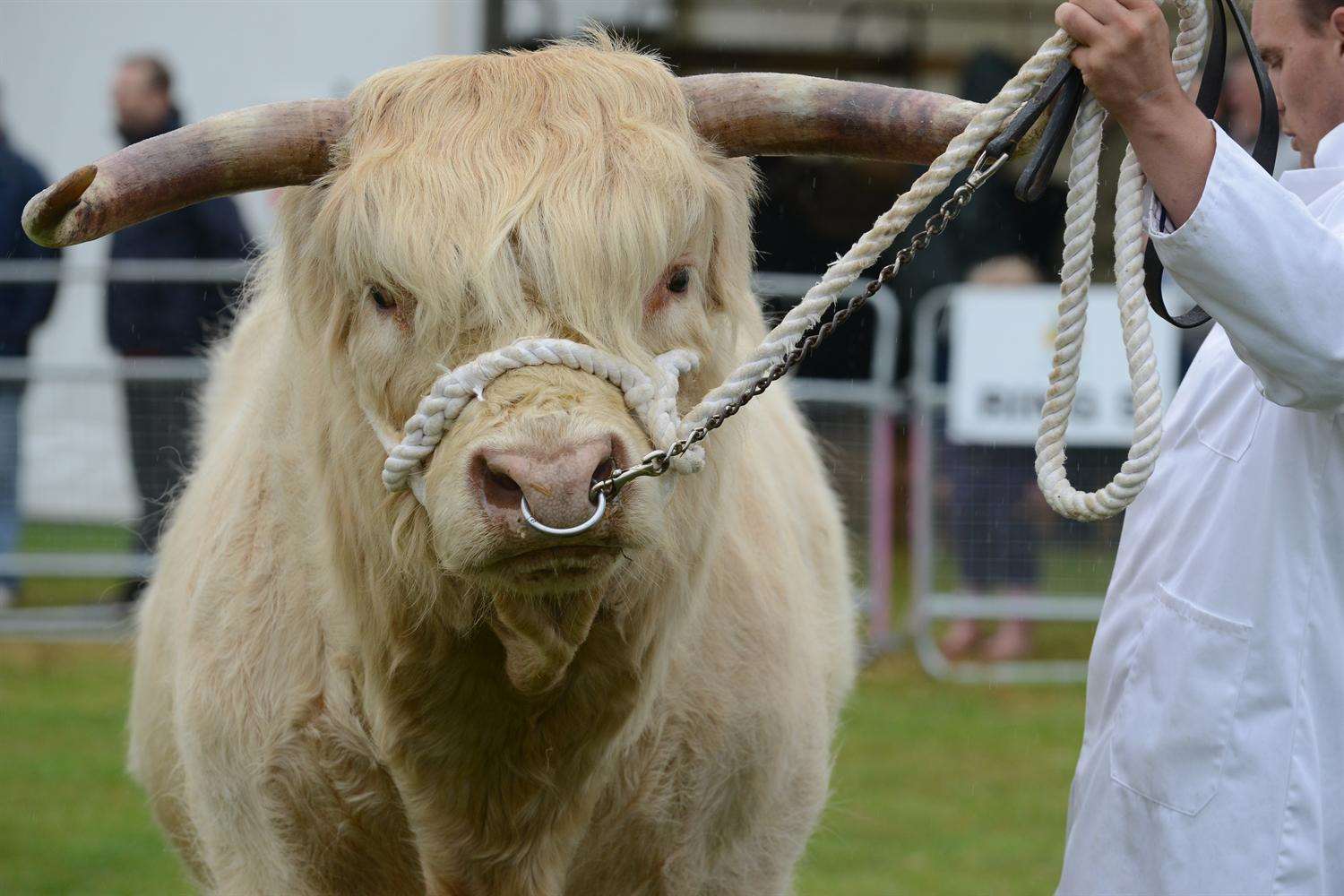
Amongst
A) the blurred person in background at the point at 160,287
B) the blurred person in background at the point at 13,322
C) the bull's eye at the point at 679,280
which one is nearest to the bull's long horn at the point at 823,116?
the bull's eye at the point at 679,280

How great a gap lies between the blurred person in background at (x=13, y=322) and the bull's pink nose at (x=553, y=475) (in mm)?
7584

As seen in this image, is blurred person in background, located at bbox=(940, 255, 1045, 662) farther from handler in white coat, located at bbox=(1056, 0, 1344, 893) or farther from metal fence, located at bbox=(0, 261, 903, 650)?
handler in white coat, located at bbox=(1056, 0, 1344, 893)

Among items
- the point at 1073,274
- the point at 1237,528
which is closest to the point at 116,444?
the point at 1073,274

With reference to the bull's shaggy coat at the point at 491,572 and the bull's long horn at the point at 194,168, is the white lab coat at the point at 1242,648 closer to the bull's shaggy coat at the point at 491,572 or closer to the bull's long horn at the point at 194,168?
the bull's shaggy coat at the point at 491,572

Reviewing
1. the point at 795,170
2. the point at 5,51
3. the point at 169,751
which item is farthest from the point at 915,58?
the point at 169,751

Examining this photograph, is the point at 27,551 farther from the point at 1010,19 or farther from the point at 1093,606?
the point at 1010,19

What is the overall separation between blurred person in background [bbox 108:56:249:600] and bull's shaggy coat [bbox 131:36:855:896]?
5.77 meters

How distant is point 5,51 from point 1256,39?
1105 cm

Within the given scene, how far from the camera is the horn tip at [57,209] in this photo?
285cm

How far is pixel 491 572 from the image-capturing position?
106 inches

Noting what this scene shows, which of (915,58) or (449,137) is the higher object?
(449,137)

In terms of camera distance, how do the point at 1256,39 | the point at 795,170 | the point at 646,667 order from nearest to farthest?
the point at 1256,39 < the point at 646,667 < the point at 795,170

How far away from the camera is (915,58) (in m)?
13.9

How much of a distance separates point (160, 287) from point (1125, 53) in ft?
27.2
